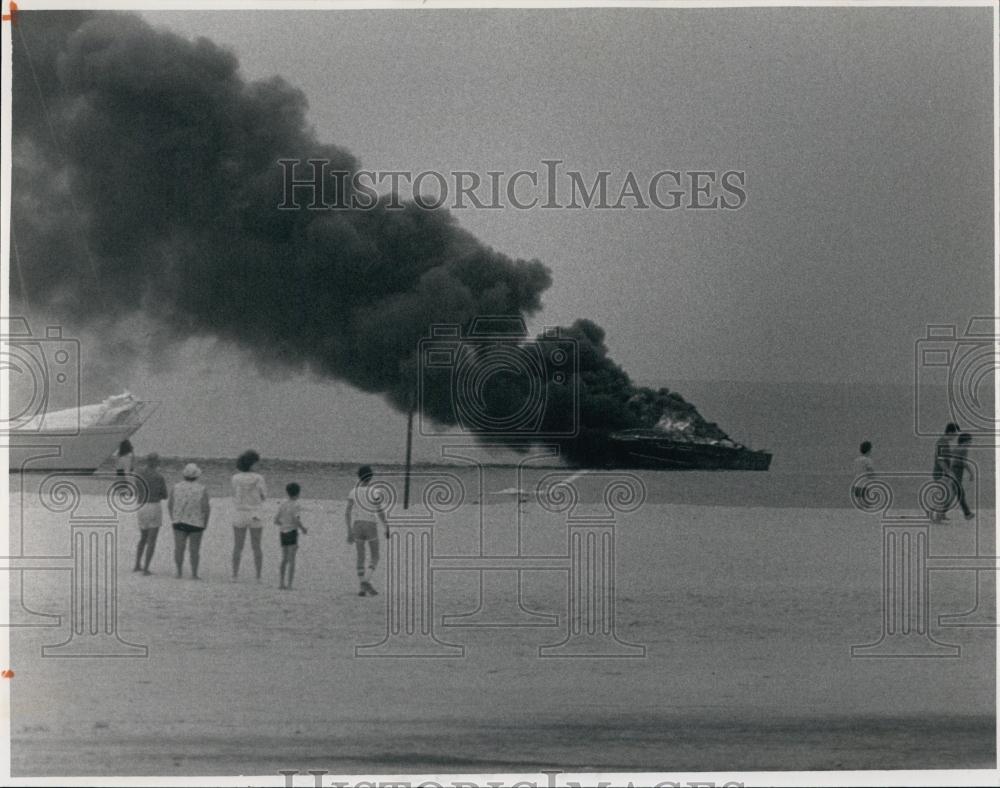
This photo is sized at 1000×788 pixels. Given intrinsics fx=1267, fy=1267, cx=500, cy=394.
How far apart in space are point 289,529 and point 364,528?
41 cm

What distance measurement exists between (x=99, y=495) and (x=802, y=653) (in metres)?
3.74

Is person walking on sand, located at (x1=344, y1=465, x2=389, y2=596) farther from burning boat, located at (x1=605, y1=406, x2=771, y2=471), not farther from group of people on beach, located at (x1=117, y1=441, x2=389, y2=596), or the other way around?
burning boat, located at (x1=605, y1=406, x2=771, y2=471)

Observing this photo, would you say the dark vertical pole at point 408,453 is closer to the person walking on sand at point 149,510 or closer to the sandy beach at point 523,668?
the sandy beach at point 523,668

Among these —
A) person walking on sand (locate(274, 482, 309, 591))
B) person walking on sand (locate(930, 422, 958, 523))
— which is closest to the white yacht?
person walking on sand (locate(274, 482, 309, 591))

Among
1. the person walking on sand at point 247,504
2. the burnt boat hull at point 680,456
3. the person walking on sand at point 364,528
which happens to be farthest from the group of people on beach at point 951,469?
the person walking on sand at point 247,504

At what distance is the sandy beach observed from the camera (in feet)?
21.0

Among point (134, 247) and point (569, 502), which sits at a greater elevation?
point (134, 247)

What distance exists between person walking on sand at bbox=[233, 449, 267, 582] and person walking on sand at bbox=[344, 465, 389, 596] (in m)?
0.47

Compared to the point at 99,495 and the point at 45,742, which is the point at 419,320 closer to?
the point at 99,495

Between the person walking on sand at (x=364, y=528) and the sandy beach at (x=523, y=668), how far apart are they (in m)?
0.06

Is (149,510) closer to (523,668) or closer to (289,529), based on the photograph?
(289,529)

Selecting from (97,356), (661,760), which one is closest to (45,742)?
(97,356)

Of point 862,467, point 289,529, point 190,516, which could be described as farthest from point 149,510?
point 862,467

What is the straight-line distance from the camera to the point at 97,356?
6570 mm
